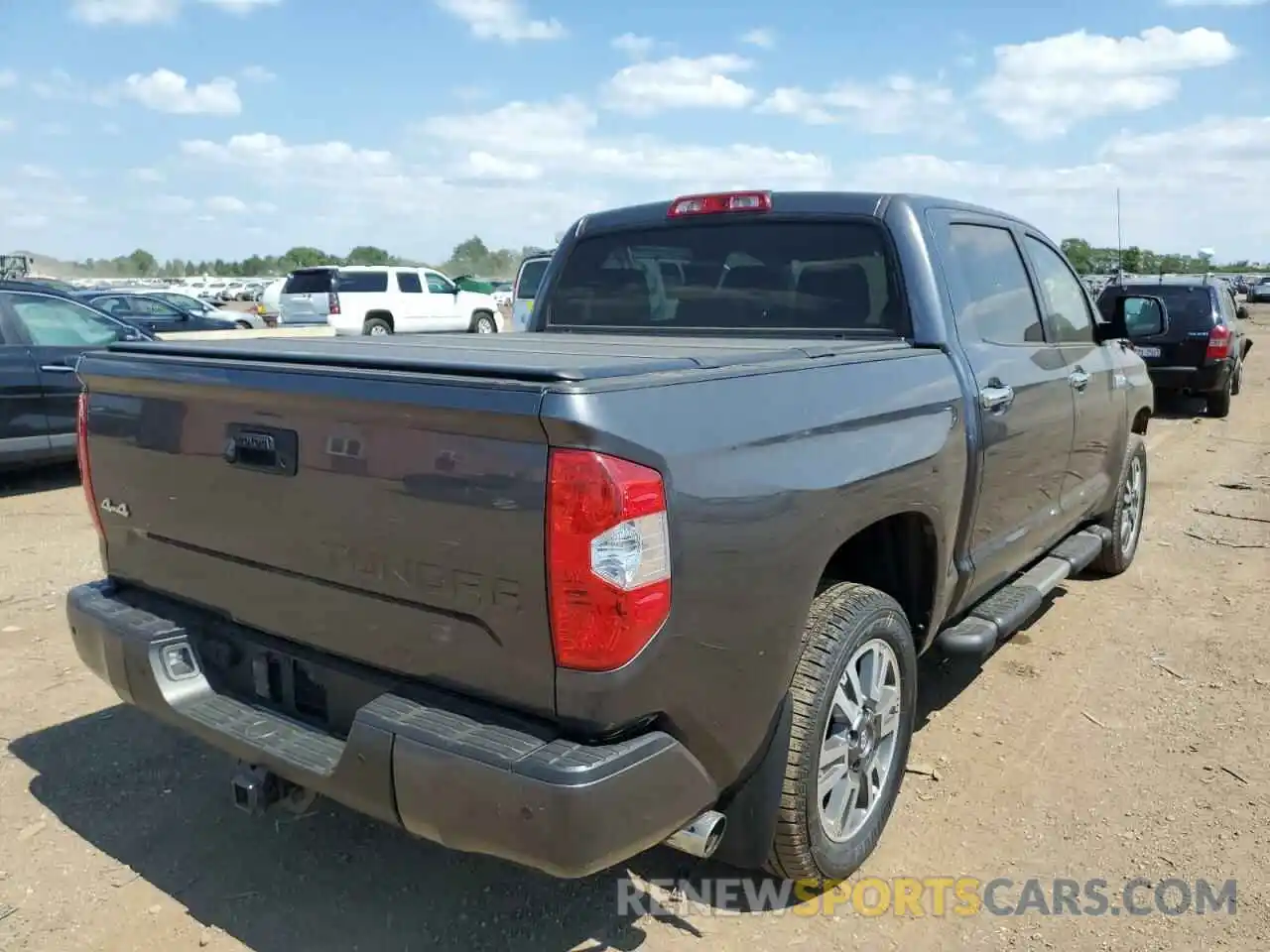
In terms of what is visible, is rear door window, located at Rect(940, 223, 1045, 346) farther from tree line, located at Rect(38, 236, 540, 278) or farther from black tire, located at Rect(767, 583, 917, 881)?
tree line, located at Rect(38, 236, 540, 278)

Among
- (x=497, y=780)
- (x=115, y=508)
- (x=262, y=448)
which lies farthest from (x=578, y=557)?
(x=115, y=508)

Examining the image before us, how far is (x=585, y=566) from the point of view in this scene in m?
2.08

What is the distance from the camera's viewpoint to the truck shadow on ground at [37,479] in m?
8.41

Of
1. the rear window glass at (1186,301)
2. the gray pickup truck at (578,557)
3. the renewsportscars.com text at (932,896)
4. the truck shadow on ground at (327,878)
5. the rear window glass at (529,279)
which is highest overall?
the rear window glass at (529,279)

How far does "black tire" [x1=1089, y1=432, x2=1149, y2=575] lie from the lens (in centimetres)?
577

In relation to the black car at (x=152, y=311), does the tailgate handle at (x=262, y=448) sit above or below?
below

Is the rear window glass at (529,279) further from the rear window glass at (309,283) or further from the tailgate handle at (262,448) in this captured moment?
the tailgate handle at (262,448)

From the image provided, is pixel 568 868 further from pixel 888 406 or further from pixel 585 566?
pixel 888 406

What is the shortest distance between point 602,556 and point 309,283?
2076 cm

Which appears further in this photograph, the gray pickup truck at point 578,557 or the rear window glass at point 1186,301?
the rear window glass at point 1186,301

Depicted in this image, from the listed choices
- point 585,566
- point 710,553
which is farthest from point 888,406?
point 585,566

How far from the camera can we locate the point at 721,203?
13.7 ft

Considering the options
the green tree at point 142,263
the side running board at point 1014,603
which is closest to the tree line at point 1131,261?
the side running board at point 1014,603

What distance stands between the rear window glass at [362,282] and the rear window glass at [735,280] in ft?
58.1
